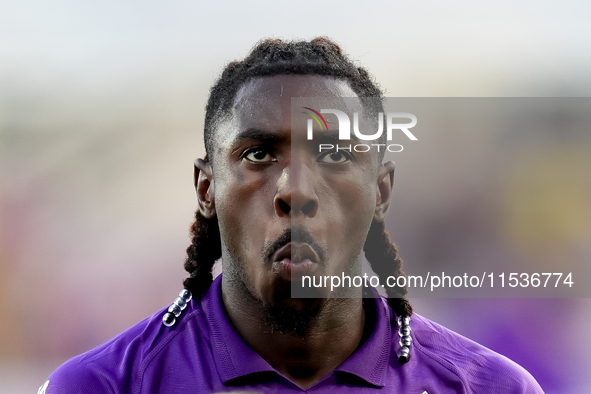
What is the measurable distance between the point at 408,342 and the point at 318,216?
2.33ft

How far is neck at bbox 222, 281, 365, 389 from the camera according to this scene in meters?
2.20

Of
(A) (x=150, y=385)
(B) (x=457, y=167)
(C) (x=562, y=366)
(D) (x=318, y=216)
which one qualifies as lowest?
(C) (x=562, y=366)

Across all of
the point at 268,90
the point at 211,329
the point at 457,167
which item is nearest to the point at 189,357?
the point at 211,329

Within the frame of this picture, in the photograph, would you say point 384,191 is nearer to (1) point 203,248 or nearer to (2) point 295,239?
(2) point 295,239

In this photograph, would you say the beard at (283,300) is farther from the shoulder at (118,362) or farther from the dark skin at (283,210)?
the shoulder at (118,362)

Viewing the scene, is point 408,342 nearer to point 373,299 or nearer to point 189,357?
point 373,299

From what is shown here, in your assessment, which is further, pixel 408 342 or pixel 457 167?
pixel 457 167

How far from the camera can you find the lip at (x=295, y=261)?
1978 millimetres

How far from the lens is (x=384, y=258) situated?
8.66ft

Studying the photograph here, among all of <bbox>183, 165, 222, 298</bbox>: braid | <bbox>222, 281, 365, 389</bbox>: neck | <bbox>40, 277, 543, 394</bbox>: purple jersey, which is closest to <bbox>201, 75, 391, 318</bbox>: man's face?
<bbox>222, 281, 365, 389</bbox>: neck

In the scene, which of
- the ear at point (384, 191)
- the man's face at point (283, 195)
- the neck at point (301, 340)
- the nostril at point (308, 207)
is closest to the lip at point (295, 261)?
the man's face at point (283, 195)

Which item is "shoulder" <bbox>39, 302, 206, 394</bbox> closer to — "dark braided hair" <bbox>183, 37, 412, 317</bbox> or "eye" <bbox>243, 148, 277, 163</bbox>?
"dark braided hair" <bbox>183, 37, 412, 317</bbox>

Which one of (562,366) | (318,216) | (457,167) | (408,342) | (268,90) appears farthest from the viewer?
(562,366)

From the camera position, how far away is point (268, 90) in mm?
2176
